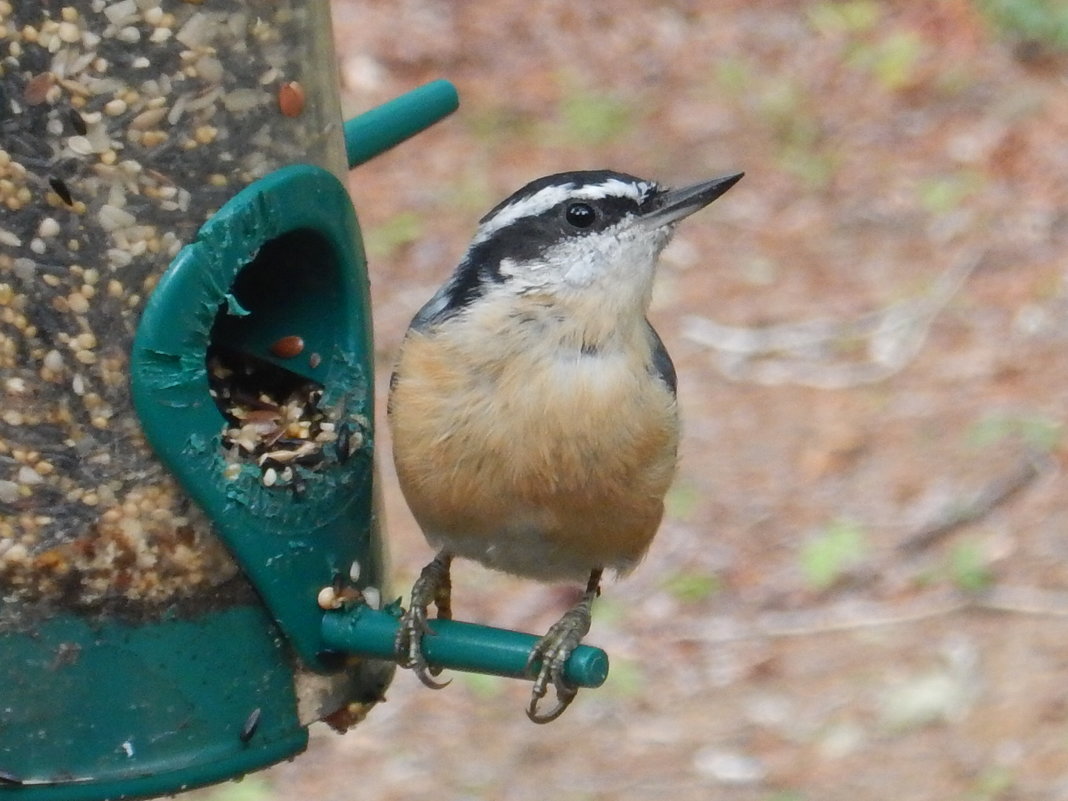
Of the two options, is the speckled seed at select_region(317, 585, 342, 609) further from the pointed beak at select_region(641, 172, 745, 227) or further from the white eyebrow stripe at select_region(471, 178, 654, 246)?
the pointed beak at select_region(641, 172, 745, 227)

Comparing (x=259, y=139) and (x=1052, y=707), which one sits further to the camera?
(x=1052, y=707)

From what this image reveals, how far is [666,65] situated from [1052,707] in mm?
8567

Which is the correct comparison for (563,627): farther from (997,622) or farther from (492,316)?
(997,622)

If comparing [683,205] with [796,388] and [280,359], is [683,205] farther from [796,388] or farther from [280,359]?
[796,388]

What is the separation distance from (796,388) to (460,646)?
21.5 feet

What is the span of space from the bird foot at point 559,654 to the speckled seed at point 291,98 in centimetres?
129

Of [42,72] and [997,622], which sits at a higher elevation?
[42,72]

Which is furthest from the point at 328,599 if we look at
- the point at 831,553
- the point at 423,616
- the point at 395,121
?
the point at 831,553

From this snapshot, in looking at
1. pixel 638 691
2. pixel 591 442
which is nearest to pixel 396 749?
pixel 638 691

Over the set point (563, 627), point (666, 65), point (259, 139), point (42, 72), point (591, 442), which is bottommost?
point (666, 65)

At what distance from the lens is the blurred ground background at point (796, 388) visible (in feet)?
25.4

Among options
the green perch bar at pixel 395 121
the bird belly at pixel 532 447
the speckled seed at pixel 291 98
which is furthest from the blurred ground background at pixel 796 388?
the speckled seed at pixel 291 98

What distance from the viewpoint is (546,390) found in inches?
166

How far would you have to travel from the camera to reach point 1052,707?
24.2 feet
